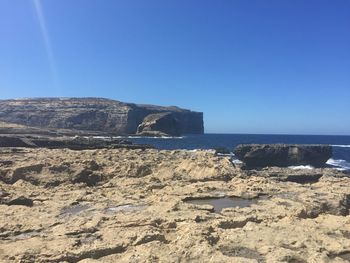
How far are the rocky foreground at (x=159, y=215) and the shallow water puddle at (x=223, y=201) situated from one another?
8 cm

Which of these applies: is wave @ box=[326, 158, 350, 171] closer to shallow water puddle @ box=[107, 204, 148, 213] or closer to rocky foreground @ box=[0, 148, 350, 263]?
rocky foreground @ box=[0, 148, 350, 263]

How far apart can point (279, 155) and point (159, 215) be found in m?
49.3

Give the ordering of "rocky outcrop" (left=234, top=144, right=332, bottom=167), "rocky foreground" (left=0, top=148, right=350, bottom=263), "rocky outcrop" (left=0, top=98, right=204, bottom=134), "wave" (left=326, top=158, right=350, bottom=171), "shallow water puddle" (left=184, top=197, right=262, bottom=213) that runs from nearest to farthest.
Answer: "rocky foreground" (left=0, top=148, right=350, bottom=263) < "shallow water puddle" (left=184, top=197, right=262, bottom=213) < "rocky outcrop" (left=234, top=144, right=332, bottom=167) < "wave" (left=326, top=158, right=350, bottom=171) < "rocky outcrop" (left=0, top=98, right=204, bottom=134)

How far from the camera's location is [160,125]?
6826 inches

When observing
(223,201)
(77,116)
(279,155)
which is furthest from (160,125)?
(223,201)

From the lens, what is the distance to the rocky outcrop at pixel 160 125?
170 m

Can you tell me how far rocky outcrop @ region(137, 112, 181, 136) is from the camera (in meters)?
170

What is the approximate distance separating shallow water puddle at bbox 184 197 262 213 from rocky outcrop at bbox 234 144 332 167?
4310cm

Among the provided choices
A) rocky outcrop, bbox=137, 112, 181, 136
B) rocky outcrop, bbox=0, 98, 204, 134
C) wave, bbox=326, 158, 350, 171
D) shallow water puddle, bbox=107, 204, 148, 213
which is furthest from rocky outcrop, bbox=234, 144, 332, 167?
rocky outcrop, bbox=0, 98, 204, 134

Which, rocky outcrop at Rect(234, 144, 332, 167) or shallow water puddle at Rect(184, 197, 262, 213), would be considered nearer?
shallow water puddle at Rect(184, 197, 262, 213)

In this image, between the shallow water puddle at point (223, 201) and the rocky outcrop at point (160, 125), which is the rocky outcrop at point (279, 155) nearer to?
the shallow water puddle at point (223, 201)

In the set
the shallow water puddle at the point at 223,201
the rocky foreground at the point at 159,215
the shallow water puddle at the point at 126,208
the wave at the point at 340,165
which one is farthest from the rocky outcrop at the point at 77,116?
the shallow water puddle at the point at 126,208

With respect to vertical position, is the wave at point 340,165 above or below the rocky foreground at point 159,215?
below

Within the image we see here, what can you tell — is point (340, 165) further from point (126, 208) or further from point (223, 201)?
point (126, 208)
